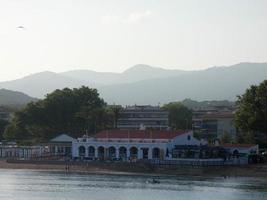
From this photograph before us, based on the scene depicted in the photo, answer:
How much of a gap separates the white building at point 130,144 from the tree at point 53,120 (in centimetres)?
2499

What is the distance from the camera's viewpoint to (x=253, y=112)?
102m

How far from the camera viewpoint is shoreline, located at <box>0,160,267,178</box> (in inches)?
3418

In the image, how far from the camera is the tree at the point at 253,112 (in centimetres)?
10150

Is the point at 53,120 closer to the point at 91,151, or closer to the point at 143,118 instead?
the point at 91,151

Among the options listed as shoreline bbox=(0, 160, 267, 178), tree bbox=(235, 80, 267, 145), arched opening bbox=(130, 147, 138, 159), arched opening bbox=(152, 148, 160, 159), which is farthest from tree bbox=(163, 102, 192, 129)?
shoreline bbox=(0, 160, 267, 178)

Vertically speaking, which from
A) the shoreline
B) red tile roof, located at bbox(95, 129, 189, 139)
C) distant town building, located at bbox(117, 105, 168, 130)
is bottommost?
the shoreline

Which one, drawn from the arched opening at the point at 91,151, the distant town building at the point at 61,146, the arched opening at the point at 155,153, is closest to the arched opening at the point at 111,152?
the arched opening at the point at 91,151

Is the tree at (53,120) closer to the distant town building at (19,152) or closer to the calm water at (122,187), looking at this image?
the distant town building at (19,152)

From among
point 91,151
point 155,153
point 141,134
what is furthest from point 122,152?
point 155,153

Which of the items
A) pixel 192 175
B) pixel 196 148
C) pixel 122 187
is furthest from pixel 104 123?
pixel 122 187

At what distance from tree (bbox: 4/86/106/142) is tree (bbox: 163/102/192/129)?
25.2m

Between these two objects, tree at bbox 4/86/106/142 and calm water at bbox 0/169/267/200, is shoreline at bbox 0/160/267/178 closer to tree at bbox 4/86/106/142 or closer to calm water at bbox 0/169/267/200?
calm water at bbox 0/169/267/200

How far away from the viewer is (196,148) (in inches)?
3836

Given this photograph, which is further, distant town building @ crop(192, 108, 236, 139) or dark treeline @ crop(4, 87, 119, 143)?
distant town building @ crop(192, 108, 236, 139)
